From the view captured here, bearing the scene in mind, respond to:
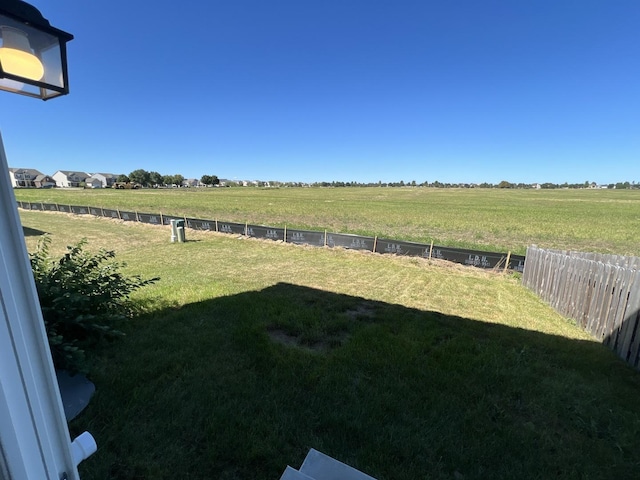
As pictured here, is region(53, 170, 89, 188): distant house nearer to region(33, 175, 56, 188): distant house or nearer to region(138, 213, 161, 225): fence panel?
region(33, 175, 56, 188): distant house

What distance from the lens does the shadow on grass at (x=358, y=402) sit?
2.38 metres

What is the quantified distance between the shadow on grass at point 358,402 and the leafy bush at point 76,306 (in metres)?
0.29

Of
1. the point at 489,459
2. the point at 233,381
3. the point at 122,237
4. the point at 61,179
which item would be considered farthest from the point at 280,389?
the point at 61,179

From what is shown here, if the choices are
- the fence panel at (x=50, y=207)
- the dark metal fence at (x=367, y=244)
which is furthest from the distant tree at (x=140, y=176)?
the dark metal fence at (x=367, y=244)

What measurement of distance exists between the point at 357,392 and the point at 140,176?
129 m

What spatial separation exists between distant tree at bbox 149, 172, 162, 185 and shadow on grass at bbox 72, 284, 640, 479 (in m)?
129

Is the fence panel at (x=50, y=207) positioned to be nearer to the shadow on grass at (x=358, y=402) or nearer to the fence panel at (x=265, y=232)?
the fence panel at (x=265, y=232)

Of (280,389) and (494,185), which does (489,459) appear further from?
(494,185)

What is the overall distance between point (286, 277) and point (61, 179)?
5249 inches

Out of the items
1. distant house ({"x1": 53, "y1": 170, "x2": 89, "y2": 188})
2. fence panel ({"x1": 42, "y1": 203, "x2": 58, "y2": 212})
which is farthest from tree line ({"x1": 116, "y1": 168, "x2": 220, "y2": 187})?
fence panel ({"x1": 42, "y1": 203, "x2": 58, "y2": 212})

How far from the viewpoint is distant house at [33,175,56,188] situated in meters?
88.7

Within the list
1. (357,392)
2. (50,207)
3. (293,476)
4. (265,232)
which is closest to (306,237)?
(265,232)

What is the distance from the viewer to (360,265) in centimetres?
905

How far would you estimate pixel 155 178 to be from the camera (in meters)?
118
